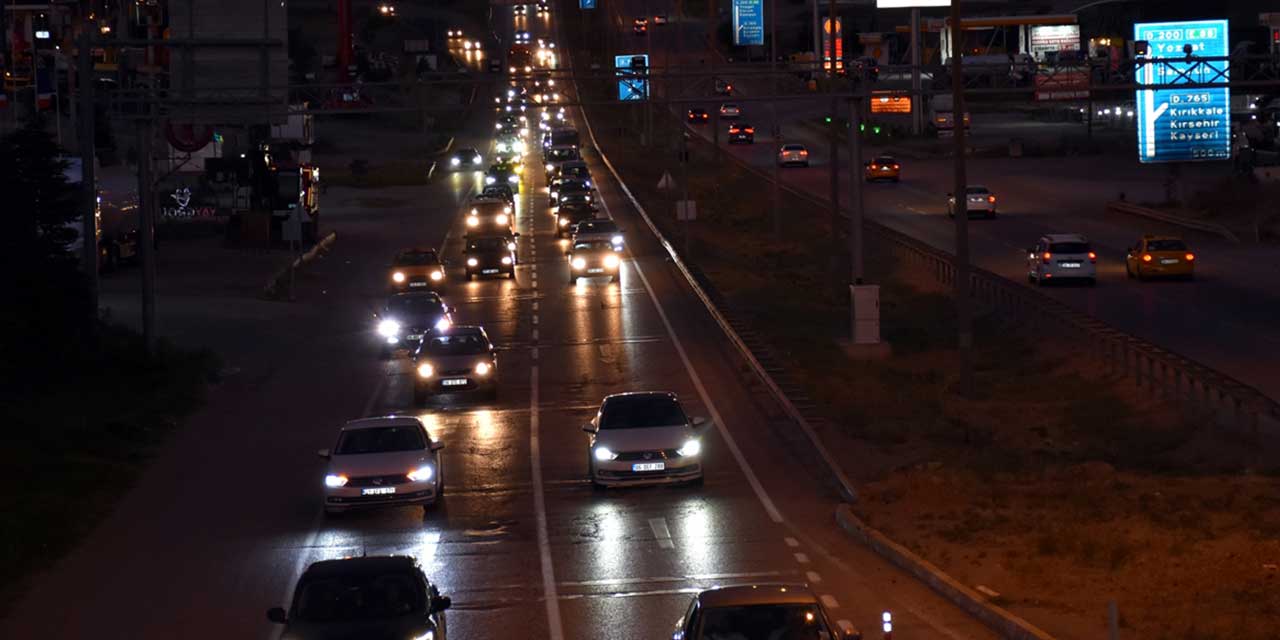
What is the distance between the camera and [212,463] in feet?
95.5

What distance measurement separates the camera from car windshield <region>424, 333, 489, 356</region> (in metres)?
35.6

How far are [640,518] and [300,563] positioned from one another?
15.9 feet

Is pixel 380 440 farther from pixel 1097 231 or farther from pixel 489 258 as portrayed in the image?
pixel 1097 231

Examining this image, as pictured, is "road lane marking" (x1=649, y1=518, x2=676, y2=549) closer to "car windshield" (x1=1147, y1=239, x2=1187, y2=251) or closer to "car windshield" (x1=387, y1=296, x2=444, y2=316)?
"car windshield" (x1=387, y1=296, x2=444, y2=316)

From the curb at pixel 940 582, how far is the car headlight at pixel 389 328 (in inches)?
865

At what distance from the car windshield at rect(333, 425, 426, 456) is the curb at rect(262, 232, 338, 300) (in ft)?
104

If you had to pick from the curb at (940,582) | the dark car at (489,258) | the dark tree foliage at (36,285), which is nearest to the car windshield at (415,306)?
the dark tree foliage at (36,285)

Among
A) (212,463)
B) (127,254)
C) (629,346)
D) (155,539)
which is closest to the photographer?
(155,539)

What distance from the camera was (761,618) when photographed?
12211mm

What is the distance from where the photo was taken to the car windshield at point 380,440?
24.5 metres

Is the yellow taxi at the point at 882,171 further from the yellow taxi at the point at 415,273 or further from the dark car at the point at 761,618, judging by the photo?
the dark car at the point at 761,618

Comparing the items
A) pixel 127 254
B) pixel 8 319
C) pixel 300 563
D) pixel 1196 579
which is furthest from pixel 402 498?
pixel 127 254

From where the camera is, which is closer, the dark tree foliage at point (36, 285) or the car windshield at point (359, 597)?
the car windshield at point (359, 597)

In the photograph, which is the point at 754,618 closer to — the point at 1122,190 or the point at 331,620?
the point at 331,620
